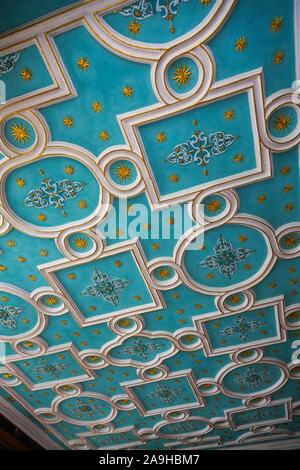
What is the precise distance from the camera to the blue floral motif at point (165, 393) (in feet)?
32.0

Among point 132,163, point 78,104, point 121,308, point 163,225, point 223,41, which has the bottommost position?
point 121,308

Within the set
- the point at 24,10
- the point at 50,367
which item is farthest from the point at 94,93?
the point at 50,367

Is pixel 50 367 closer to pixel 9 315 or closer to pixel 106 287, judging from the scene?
pixel 9 315

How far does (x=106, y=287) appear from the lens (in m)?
7.51

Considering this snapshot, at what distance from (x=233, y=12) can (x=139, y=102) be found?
62.5 inches

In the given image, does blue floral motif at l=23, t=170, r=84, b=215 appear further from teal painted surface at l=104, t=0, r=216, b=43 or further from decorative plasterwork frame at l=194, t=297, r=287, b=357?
decorative plasterwork frame at l=194, t=297, r=287, b=357

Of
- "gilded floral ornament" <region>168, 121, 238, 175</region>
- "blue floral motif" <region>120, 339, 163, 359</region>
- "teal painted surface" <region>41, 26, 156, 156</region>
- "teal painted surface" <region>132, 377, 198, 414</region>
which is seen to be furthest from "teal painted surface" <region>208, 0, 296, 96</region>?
"teal painted surface" <region>132, 377, 198, 414</region>

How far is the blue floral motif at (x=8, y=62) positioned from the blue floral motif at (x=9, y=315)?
15.5ft

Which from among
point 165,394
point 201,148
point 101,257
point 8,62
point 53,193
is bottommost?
point 165,394

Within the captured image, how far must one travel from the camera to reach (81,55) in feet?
16.1

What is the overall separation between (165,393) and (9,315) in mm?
4481

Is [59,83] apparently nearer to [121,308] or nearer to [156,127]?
[156,127]

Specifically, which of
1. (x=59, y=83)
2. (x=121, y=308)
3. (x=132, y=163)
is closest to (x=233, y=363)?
(x=121, y=308)

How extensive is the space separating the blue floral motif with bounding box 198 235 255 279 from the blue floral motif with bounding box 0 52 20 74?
4.26 metres
